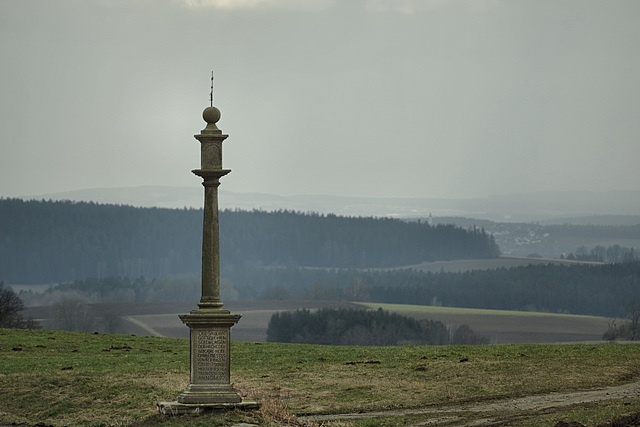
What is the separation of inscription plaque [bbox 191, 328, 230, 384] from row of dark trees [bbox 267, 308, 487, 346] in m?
135

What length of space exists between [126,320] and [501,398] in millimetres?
160566

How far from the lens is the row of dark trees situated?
6329 inches

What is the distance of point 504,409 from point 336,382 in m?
7.46

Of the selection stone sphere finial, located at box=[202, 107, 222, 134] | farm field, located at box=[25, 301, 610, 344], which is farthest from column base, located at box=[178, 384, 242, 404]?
Answer: farm field, located at box=[25, 301, 610, 344]

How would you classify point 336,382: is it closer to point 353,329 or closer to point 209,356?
point 209,356

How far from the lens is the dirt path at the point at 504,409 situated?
963 inches

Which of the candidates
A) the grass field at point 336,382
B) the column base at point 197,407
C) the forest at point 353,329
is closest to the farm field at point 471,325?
the forest at point 353,329

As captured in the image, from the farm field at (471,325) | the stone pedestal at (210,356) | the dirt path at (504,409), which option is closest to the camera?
the stone pedestal at (210,356)

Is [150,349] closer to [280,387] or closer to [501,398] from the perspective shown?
[280,387]

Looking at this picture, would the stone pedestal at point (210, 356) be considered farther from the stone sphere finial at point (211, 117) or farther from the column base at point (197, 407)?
the stone sphere finial at point (211, 117)

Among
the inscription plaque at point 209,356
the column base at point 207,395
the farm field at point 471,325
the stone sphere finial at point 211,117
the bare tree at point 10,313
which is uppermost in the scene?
the stone sphere finial at point 211,117

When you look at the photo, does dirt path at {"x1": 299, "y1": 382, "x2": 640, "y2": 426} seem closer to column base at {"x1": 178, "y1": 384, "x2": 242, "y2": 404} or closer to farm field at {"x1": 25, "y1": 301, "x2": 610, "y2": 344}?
column base at {"x1": 178, "y1": 384, "x2": 242, "y2": 404}

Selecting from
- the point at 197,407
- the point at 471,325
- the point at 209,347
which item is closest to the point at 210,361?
the point at 209,347

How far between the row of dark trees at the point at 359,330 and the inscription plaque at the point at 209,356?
135m
